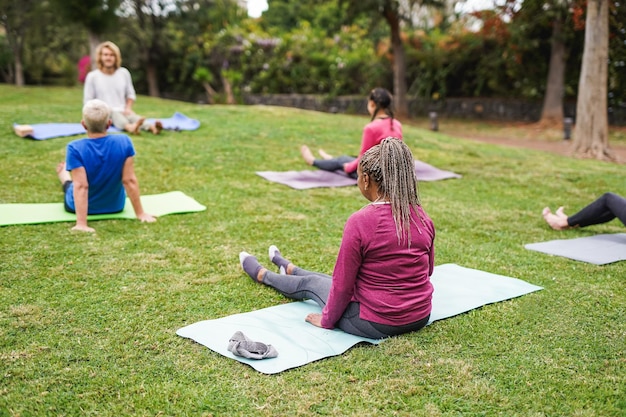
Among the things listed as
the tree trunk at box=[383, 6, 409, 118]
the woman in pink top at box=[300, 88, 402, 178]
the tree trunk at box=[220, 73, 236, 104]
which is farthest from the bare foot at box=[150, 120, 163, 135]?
the tree trunk at box=[220, 73, 236, 104]

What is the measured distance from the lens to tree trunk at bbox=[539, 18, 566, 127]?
15055 mm

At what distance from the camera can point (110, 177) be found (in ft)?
15.9

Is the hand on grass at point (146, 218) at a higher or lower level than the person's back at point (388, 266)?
lower

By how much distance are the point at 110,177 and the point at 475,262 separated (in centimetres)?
297

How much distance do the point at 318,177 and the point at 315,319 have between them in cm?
424

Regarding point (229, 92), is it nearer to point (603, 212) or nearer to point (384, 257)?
point (603, 212)

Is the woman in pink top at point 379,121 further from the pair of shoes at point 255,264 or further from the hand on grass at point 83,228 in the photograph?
the hand on grass at point 83,228

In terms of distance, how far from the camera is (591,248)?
179 inches

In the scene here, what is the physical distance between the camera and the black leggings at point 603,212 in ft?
14.6

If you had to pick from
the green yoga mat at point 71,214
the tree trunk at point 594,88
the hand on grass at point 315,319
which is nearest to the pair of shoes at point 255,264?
the hand on grass at point 315,319

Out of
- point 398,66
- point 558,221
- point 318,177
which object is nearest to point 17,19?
point 398,66

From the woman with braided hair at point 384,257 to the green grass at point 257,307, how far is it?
0.48ft

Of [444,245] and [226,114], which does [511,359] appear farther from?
[226,114]

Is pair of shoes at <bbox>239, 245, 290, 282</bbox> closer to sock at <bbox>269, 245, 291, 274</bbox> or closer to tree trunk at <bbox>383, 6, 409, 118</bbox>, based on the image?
sock at <bbox>269, 245, 291, 274</bbox>
